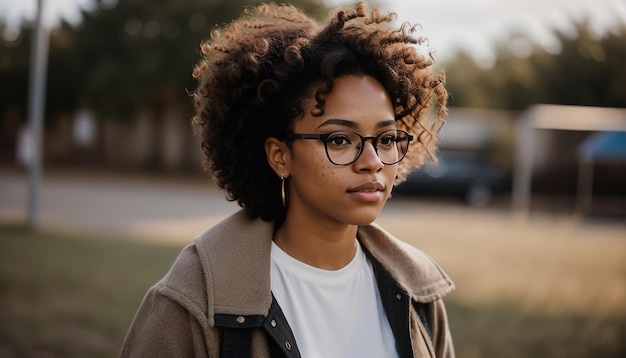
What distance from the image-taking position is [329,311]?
2109 mm

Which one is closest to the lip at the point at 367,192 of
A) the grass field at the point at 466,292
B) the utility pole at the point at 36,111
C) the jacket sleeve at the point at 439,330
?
the jacket sleeve at the point at 439,330

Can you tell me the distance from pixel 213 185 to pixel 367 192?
20529mm

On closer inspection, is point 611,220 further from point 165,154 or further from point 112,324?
point 165,154

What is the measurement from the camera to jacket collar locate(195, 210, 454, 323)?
6.27 ft

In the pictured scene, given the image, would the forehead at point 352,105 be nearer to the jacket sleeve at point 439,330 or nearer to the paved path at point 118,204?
the jacket sleeve at point 439,330

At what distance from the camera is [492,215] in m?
16.6

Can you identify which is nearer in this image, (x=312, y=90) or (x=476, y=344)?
(x=312, y=90)

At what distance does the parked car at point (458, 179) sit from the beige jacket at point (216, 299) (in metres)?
17.6

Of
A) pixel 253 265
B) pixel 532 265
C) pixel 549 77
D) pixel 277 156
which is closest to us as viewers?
pixel 253 265

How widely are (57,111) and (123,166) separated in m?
3.56

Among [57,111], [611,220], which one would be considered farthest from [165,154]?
[611,220]

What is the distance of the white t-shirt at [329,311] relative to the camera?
205 cm

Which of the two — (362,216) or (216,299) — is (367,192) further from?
(216,299)

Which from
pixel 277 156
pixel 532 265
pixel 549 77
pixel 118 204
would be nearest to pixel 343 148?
pixel 277 156
